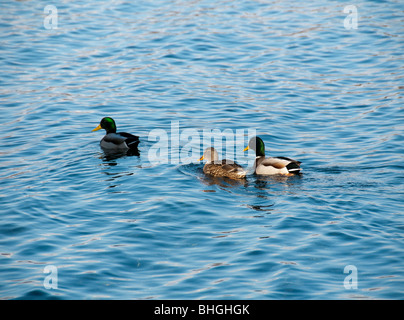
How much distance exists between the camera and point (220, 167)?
12836 mm

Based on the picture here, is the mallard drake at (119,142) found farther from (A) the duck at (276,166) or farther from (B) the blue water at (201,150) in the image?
(A) the duck at (276,166)

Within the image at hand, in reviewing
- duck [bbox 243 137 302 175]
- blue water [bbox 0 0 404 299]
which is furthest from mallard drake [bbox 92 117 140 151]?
duck [bbox 243 137 302 175]

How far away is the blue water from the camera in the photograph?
8.91m

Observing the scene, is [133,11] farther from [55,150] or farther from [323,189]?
[323,189]

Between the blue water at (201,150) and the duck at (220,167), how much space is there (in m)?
0.21

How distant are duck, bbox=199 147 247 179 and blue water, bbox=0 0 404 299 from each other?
0.21 meters

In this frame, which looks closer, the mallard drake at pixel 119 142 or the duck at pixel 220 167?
the duck at pixel 220 167

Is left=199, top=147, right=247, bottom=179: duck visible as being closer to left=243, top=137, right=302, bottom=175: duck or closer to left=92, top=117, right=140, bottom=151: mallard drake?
left=243, top=137, right=302, bottom=175: duck

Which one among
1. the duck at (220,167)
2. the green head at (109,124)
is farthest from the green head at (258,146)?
the green head at (109,124)

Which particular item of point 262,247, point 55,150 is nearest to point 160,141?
point 55,150

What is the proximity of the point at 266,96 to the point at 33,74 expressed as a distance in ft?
28.0

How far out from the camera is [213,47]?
75.5 feet

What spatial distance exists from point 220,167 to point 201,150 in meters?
2.09

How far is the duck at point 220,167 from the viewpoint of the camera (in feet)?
41.7
